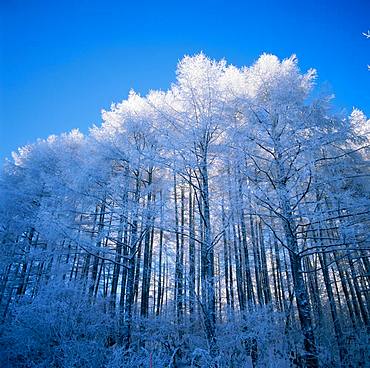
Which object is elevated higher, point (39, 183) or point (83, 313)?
point (39, 183)

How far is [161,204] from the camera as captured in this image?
7.96 meters

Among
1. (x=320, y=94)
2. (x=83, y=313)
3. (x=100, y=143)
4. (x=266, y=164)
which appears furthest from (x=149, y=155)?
(x=320, y=94)

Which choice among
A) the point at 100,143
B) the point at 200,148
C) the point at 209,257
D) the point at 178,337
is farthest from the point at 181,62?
the point at 178,337

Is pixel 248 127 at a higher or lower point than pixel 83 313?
higher

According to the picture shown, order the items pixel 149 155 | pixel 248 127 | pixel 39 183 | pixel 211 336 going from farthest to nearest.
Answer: pixel 39 183, pixel 149 155, pixel 248 127, pixel 211 336

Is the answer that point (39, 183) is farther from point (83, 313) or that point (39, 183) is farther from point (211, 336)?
Result: point (211, 336)

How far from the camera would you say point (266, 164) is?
8.91 meters

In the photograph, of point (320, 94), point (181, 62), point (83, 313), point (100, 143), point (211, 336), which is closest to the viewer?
point (211, 336)

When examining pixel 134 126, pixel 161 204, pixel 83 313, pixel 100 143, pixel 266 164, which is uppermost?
pixel 134 126

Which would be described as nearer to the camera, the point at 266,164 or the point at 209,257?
the point at 209,257

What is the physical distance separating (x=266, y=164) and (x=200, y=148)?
2.38 meters

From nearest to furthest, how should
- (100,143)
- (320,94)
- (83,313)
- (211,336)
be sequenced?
(211,336) → (83,313) → (320,94) → (100,143)

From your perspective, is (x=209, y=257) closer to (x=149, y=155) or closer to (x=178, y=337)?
(x=178, y=337)

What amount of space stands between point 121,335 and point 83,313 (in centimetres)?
234
